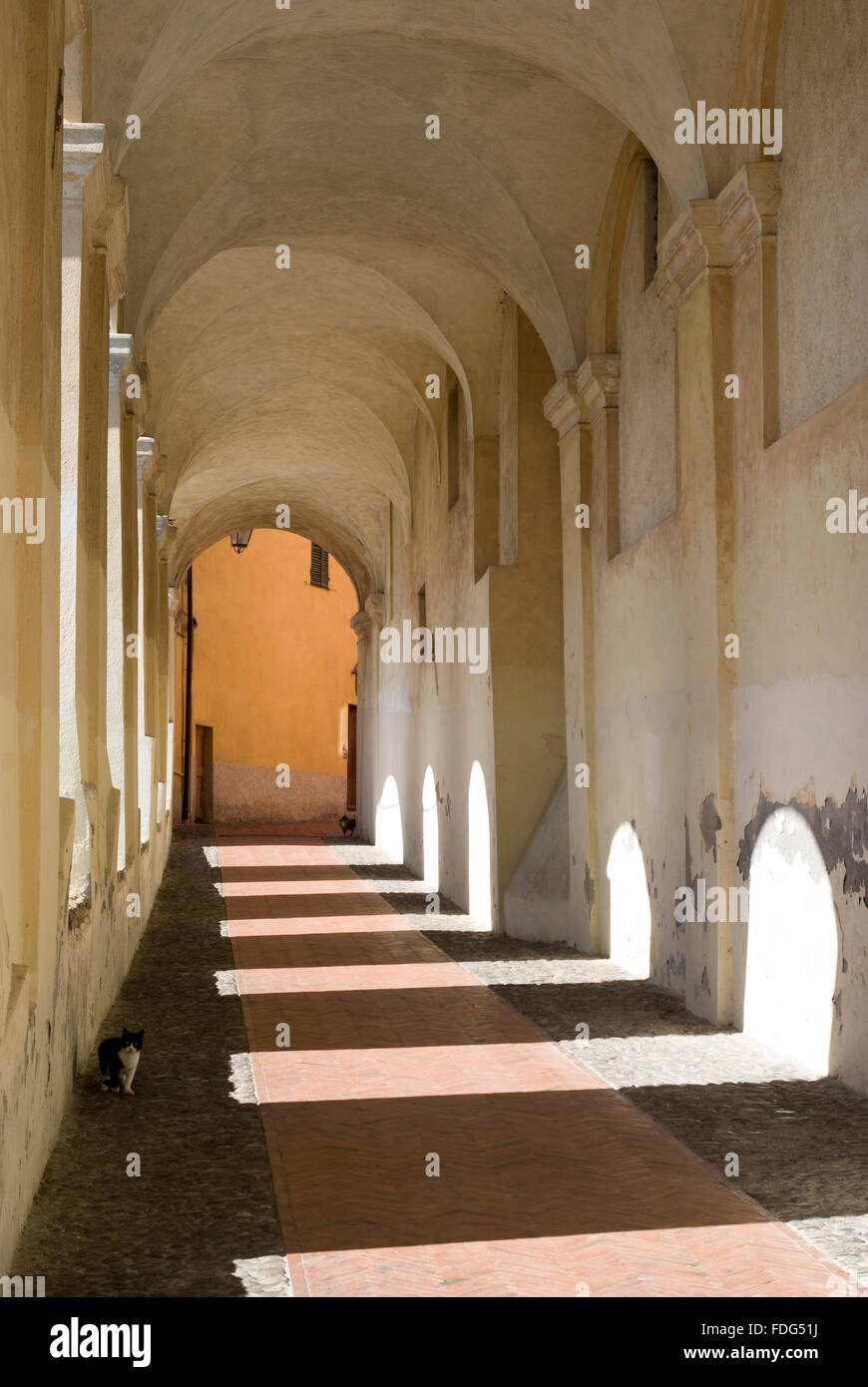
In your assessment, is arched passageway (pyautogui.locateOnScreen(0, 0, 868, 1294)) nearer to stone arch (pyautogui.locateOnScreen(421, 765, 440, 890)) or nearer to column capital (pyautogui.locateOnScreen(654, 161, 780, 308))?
column capital (pyautogui.locateOnScreen(654, 161, 780, 308))

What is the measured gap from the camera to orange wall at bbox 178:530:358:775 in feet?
127

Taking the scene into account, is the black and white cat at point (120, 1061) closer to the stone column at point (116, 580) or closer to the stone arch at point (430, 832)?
the stone column at point (116, 580)

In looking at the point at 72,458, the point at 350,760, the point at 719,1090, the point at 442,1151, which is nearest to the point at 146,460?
the point at 72,458

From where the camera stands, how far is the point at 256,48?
10711 millimetres

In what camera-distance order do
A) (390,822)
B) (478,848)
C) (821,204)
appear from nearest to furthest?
(821,204) → (478,848) → (390,822)

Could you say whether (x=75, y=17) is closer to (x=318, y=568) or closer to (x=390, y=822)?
(x=390, y=822)

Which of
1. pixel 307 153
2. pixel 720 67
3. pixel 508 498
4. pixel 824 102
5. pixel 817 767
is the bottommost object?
pixel 817 767

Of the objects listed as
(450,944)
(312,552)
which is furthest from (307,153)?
(312,552)

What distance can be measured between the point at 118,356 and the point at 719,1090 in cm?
711

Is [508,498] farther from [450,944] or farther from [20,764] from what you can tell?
[20,764]

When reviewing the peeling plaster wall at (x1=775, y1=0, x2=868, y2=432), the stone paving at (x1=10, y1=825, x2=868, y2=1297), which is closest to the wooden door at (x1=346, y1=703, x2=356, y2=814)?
the stone paving at (x1=10, y1=825, x2=868, y2=1297)

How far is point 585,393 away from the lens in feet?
40.5

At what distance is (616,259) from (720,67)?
120 inches

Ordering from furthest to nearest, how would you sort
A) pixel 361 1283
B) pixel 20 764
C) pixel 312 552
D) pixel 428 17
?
pixel 312 552 → pixel 428 17 → pixel 20 764 → pixel 361 1283
